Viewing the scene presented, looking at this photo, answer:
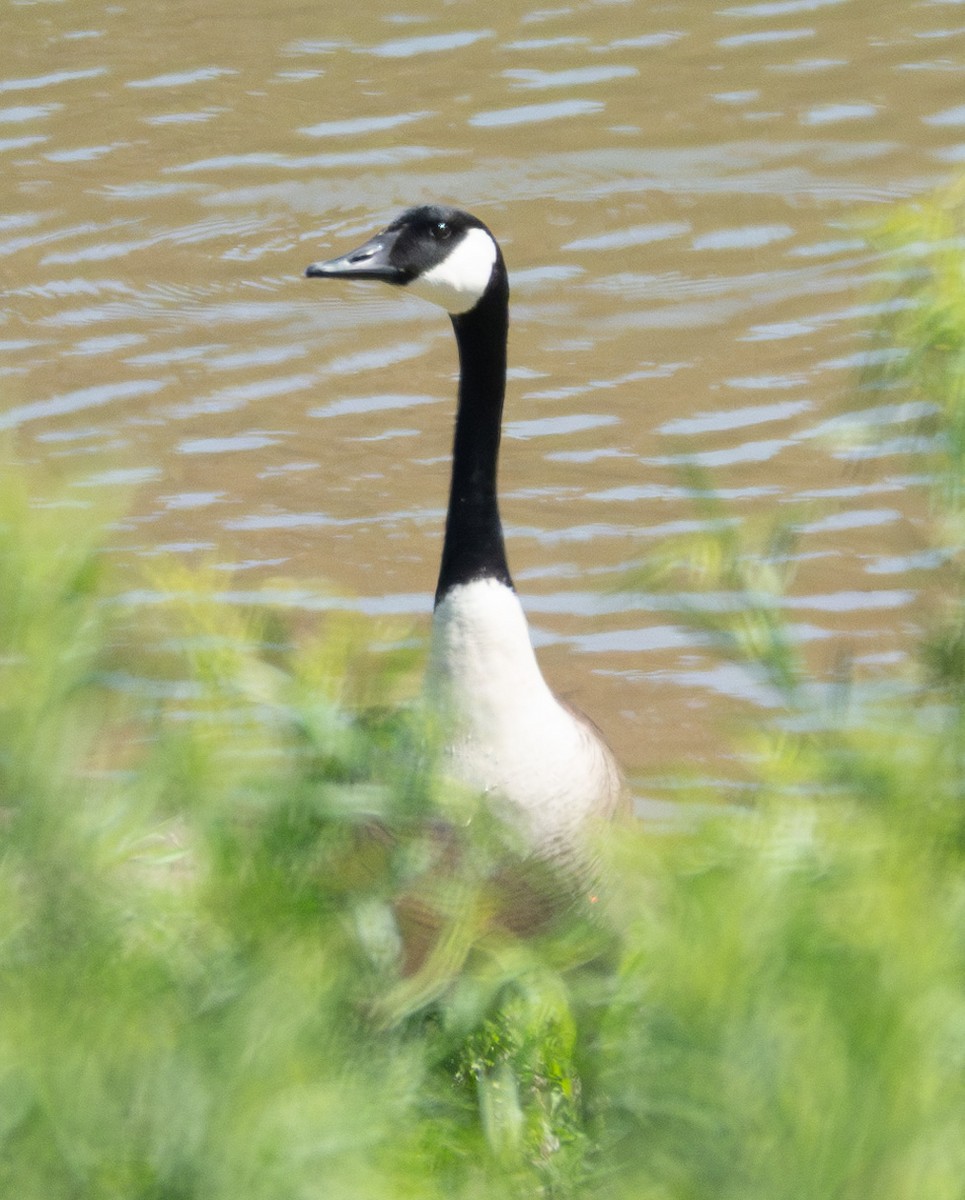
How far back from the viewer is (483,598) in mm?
4066

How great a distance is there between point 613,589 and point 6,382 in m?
6.30

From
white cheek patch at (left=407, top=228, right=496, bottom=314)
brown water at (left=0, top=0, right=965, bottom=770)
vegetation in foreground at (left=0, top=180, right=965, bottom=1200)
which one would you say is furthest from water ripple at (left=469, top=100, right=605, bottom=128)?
vegetation in foreground at (left=0, top=180, right=965, bottom=1200)

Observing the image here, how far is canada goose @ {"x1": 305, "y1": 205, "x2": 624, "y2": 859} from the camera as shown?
3828mm

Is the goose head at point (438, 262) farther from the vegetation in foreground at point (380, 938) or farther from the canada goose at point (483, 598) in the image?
the vegetation in foreground at point (380, 938)

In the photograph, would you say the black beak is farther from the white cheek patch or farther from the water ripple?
the water ripple

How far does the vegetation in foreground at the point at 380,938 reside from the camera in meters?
1.06

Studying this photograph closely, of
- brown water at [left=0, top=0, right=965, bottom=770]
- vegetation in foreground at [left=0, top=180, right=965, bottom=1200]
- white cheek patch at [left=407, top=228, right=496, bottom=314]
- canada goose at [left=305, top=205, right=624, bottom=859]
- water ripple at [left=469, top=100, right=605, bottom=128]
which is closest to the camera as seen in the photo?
vegetation in foreground at [left=0, top=180, right=965, bottom=1200]

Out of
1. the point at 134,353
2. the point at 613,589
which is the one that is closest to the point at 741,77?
the point at 134,353

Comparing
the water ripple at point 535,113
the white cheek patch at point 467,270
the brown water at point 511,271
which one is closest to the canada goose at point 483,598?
the white cheek patch at point 467,270

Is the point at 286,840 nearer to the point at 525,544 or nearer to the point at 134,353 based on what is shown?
the point at 525,544

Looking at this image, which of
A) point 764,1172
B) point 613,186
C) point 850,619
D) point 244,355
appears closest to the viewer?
point 764,1172

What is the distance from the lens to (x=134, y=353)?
7.82m

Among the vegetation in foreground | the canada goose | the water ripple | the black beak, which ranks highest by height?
the vegetation in foreground

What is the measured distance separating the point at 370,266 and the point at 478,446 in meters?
0.49
